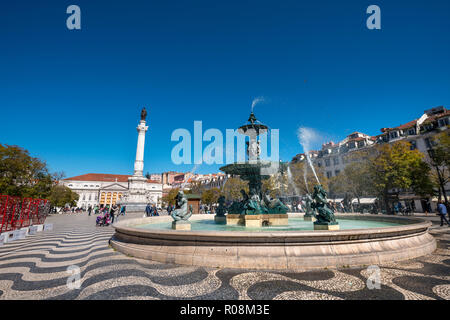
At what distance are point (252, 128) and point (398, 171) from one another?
21.8m

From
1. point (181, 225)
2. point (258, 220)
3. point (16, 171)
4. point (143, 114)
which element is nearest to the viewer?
point (181, 225)

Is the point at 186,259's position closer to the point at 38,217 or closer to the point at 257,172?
the point at 257,172

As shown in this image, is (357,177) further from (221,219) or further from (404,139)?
(221,219)

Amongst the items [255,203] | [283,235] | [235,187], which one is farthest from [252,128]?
[235,187]

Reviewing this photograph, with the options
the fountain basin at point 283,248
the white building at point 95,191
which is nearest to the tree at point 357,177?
the fountain basin at point 283,248

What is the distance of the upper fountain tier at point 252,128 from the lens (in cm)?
1216

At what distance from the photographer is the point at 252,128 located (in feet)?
40.3

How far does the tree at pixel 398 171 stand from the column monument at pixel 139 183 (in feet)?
153

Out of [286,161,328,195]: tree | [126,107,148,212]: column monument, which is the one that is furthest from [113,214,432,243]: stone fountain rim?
[126,107,148,212]: column monument

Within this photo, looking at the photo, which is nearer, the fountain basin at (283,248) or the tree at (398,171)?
the fountain basin at (283,248)

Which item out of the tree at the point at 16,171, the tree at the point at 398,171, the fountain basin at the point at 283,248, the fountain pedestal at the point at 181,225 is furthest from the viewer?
the tree at the point at 16,171

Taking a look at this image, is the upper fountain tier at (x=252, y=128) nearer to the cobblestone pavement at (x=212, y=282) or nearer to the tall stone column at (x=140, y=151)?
the cobblestone pavement at (x=212, y=282)

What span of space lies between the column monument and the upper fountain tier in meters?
44.1
